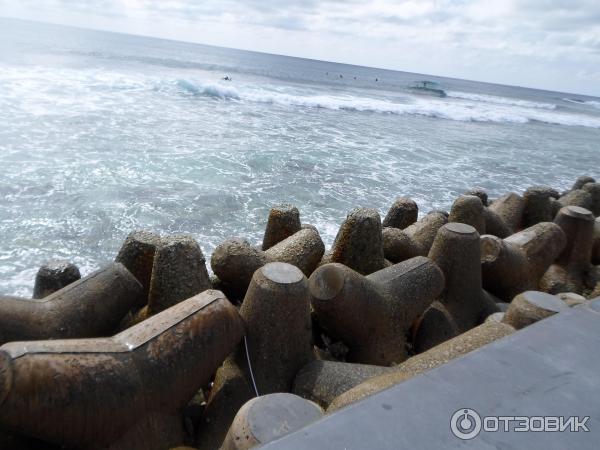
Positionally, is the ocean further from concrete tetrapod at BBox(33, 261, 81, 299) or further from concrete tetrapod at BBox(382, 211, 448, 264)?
concrete tetrapod at BBox(382, 211, 448, 264)

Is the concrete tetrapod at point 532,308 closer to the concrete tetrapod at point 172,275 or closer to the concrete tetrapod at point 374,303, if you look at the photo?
the concrete tetrapod at point 374,303

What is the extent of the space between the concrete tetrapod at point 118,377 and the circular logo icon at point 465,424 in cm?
116

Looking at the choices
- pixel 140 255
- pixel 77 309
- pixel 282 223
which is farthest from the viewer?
pixel 282 223

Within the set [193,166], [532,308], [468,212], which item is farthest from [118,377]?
[193,166]

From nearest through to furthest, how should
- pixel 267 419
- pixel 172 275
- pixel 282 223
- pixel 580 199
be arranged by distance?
pixel 267 419
pixel 172 275
pixel 282 223
pixel 580 199

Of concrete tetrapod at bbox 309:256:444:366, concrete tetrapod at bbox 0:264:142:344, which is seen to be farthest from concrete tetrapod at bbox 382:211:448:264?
concrete tetrapod at bbox 0:264:142:344

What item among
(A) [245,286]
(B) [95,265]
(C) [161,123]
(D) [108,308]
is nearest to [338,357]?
(A) [245,286]

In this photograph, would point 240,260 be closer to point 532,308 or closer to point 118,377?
point 118,377

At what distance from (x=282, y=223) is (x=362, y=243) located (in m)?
0.73

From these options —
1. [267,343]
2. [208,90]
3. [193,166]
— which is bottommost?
[193,166]

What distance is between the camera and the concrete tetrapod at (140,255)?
109 inches

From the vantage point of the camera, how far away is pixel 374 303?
2521mm

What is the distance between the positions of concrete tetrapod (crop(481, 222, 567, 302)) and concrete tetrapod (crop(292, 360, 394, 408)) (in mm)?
1616

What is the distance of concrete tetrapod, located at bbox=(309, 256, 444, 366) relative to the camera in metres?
2.38
